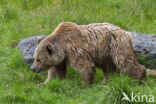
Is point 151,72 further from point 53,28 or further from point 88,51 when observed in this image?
point 53,28

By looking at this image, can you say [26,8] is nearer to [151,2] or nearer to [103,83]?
[151,2]

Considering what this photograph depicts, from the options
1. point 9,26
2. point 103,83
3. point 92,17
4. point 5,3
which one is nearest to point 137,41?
point 103,83

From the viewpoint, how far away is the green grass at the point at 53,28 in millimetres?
5855

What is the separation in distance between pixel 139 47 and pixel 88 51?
1355 millimetres

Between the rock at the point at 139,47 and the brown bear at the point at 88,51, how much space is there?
651 millimetres

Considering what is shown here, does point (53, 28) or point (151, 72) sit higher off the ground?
point (53, 28)

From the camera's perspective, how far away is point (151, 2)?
10227mm

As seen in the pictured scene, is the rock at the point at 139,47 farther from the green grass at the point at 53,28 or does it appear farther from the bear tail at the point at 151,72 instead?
the bear tail at the point at 151,72

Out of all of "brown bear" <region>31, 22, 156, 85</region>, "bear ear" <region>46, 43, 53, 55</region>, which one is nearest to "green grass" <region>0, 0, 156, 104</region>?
"brown bear" <region>31, 22, 156, 85</region>

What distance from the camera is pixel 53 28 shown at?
29.7 feet

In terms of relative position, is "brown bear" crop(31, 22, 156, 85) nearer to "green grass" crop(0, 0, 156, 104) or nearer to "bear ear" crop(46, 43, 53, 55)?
"bear ear" crop(46, 43, 53, 55)

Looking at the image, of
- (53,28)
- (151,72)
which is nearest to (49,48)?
(151,72)

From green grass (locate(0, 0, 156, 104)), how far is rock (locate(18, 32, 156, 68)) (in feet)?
0.52

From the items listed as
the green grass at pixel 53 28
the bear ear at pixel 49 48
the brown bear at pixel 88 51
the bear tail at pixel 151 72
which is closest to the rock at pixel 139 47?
the green grass at pixel 53 28
